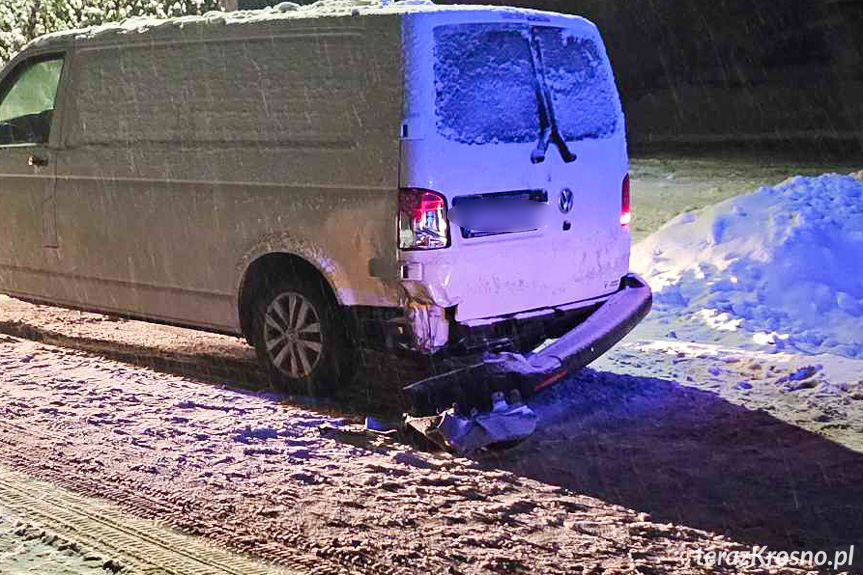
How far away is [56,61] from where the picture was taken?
7.96 metres

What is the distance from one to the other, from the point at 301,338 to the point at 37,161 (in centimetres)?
252

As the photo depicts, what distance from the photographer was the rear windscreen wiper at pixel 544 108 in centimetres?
646

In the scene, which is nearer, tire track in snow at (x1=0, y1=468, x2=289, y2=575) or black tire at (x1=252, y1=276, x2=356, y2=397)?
tire track in snow at (x1=0, y1=468, x2=289, y2=575)

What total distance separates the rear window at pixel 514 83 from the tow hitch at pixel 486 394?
114cm

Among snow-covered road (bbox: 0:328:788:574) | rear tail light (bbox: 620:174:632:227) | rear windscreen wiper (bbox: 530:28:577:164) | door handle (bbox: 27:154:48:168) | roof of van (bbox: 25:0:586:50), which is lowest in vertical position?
snow-covered road (bbox: 0:328:788:574)

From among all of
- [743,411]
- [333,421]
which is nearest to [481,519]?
[333,421]

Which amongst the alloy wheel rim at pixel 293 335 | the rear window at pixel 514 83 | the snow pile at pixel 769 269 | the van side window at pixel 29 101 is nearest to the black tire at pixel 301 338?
the alloy wheel rim at pixel 293 335

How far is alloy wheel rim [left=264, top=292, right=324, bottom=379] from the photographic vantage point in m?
6.61

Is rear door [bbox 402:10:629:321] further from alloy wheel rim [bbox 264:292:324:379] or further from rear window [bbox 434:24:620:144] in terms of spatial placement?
alloy wheel rim [bbox 264:292:324:379]

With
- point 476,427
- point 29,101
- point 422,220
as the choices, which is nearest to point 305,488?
point 476,427

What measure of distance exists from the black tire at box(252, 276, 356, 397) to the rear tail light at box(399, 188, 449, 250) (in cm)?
74

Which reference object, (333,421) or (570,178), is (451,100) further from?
(333,421)

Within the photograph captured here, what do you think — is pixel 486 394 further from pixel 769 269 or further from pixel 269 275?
pixel 769 269

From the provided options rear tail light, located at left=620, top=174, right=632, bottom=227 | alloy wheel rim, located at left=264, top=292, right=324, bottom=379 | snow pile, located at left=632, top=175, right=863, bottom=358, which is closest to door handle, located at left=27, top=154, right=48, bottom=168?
alloy wheel rim, located at left=264, top=292, right=324, bottom=379
